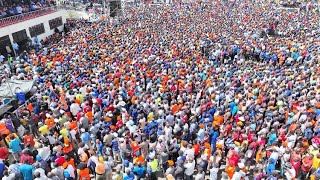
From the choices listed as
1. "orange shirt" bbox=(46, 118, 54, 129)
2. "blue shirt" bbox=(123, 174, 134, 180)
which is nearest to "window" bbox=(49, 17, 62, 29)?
"orange shirt" bbox=(46, 118, 54, 129)

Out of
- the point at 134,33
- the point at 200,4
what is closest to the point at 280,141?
the point at 134,33

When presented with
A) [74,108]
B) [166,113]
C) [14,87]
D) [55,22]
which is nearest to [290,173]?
[166,113]

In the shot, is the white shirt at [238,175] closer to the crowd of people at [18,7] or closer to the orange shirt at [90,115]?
the orange shirt at [90,115]

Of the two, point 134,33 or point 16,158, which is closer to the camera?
point 16,158

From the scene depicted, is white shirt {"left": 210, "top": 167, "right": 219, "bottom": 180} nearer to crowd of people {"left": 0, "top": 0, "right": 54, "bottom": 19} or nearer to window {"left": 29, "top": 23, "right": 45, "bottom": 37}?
window {"left": 29, "top": 23, "right": 45, "bottom": 37}

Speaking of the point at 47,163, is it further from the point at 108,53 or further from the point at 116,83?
the point at 108,53

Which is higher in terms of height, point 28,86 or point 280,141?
point 28,86

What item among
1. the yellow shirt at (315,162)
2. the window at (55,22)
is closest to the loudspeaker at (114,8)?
the window at (55,22)

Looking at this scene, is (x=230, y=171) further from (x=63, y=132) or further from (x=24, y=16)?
(x=24, y=16)
